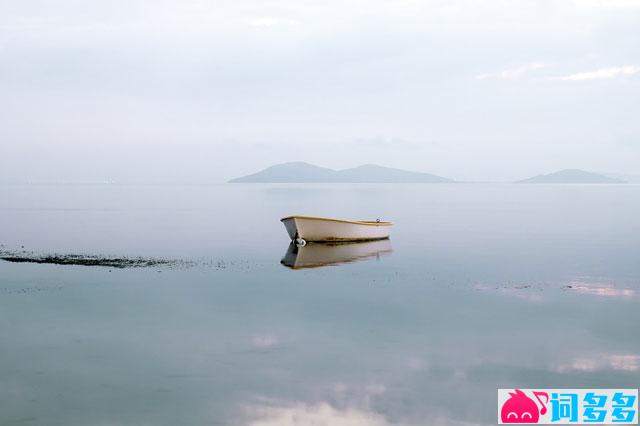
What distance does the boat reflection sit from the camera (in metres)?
44.4

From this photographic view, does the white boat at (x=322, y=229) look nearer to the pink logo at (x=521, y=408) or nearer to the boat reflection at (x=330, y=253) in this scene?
the boat reflection at (x=330, y=253)

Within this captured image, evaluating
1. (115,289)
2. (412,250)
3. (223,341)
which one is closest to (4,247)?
(115,289)

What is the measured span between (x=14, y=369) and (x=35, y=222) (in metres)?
71.5

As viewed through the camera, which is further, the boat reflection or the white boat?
the white boat

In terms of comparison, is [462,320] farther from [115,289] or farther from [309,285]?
[115,289]

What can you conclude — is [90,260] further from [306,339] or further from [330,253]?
[306,339]

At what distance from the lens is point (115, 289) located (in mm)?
31906

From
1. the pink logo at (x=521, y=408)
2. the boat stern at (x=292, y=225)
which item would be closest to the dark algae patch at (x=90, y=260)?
the boat stern at (x=292, y=225)

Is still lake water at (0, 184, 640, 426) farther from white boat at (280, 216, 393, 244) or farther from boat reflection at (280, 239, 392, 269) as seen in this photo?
white boat at (280, 216, 393, 244)

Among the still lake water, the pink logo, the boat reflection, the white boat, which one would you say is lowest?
the pink logo

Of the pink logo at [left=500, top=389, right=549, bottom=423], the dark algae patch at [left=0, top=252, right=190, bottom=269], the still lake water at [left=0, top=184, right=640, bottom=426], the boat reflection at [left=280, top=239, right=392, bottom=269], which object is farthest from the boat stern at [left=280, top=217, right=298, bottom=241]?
the pink logo at [left=500, top=389, right=549, bottom=423]

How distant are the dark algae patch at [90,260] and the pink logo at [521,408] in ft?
94.3

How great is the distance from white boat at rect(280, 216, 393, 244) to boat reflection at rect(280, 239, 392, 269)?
23.9 inches

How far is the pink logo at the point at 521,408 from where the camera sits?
617 inches
